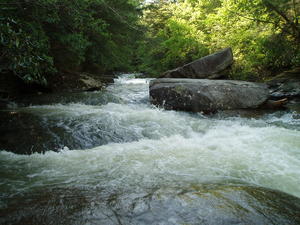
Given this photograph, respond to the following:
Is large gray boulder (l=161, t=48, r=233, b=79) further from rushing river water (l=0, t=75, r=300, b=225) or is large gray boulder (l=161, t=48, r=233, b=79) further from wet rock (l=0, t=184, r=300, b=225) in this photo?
wet rock (l=0, t=184, r=300, b=225)

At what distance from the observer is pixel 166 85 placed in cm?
794

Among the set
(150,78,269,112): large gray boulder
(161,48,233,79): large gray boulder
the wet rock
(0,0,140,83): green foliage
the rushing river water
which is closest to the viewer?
the wet rock

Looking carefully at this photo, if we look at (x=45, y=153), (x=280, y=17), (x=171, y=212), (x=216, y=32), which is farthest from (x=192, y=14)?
(x=171, y=212)

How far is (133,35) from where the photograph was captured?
13.5 meters

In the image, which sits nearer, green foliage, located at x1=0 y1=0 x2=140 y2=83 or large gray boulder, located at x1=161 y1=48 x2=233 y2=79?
green foliage, located at x1=0 y1=0 x2=140 y2=83

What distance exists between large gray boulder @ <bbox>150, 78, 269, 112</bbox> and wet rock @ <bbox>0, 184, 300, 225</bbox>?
509 centimetres

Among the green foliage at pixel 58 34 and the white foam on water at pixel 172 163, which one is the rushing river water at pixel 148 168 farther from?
the green foliage at pixel 58 34

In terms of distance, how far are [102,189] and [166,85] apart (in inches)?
225

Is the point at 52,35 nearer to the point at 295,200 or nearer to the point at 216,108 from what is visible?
the point at 216,108

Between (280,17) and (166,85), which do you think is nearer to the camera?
(166,85)

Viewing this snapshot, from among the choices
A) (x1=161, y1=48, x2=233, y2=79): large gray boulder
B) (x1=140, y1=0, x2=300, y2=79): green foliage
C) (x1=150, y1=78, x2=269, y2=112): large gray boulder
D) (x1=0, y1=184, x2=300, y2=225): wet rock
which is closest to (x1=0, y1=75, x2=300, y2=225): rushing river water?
(x1=0, y1=184, x2=300, y2=225): wet rock

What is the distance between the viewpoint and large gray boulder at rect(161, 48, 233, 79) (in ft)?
34.6

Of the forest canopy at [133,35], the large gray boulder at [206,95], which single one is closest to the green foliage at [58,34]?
the forest canopy at [133,35]

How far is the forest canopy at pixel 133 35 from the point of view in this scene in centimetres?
452
